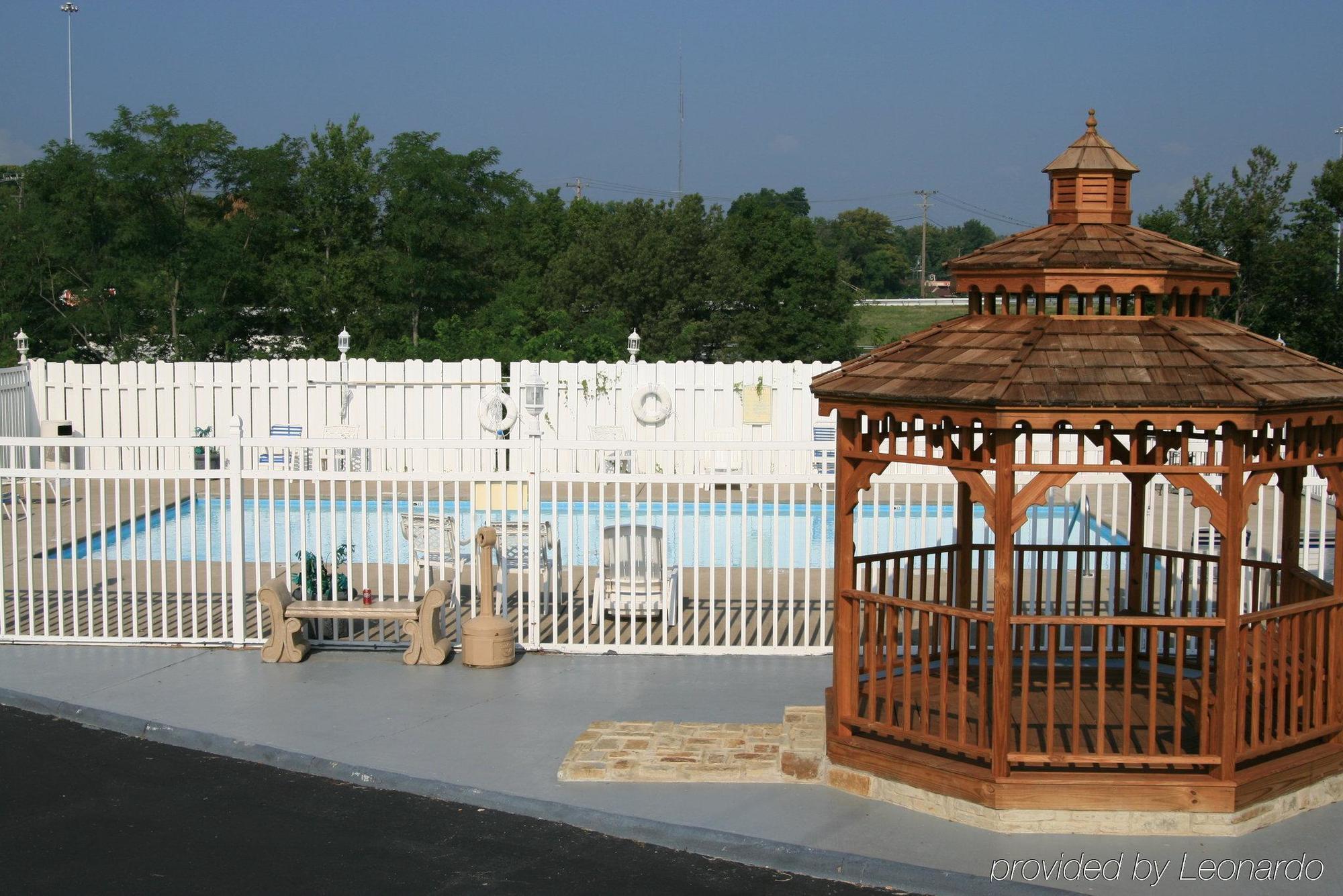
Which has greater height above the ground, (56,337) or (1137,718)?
(56,337)

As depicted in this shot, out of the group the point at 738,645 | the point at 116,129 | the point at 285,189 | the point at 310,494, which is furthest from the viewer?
the point at 285,189

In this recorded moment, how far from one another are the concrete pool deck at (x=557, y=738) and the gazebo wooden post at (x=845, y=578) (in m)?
0.48

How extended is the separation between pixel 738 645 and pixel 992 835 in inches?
148

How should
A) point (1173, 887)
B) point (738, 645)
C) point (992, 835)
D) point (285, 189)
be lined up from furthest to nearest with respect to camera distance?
point (285, 189) → point (738, 645) → point (992, 835) → point (1173, 887)

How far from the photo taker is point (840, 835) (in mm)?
6297

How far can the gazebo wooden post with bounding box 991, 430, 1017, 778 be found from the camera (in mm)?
6227

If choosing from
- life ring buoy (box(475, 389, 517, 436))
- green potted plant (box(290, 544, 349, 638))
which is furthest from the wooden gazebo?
life ring buoy (box(475, 389, 517, 436))

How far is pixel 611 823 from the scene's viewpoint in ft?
21.5

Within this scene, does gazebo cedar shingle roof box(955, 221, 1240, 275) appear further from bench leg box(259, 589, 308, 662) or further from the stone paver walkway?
bench leg box(259, 589, 308, 662)

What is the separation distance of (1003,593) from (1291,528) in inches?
81.4

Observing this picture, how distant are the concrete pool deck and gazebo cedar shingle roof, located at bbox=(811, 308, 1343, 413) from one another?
2.04 meters

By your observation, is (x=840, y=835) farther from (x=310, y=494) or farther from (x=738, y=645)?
(x=310, y=494)

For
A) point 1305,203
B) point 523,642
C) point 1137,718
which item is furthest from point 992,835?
point 1305,203

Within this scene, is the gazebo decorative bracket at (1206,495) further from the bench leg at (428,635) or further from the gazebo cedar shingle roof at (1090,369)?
the bench leg at (428,635)
